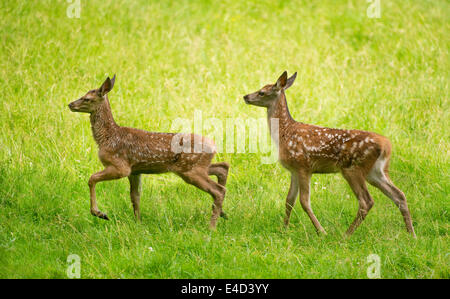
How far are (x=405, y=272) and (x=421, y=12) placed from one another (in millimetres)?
10059

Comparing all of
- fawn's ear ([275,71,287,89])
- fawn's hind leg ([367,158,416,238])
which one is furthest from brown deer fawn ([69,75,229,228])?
fawn's hind leg ([367,158,416,238])

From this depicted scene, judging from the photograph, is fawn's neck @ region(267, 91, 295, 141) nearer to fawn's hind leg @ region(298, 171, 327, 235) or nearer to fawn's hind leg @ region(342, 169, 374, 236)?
fawn's hind leg @ region(298, 171, 327, 235)

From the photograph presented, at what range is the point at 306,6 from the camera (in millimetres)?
15625

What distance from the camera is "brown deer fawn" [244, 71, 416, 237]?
24.1ft

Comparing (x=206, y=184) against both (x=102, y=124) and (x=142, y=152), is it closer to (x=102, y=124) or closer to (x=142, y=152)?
(x=142, y=152)

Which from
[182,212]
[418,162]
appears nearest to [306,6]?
[418,162]

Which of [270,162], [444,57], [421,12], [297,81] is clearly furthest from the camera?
[421,12]

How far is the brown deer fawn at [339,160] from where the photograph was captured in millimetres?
7348

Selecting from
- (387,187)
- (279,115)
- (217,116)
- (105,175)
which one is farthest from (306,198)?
(217,116)

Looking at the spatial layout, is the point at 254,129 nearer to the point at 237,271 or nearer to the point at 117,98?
the point at 117,98

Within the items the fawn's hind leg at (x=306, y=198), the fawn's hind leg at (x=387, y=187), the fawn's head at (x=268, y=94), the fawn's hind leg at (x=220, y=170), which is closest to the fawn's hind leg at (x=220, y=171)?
the fawn's hind leg at (x=220, y=170)

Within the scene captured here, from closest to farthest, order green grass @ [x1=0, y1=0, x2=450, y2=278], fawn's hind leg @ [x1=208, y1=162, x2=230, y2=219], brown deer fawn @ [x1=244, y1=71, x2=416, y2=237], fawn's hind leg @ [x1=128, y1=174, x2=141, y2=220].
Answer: green grass @ [x1=0, y1=0, x2=450, y2=278]
brown deer fawn @ [x1=244, y1=71, x2=416, y2=237]
fawn's hind leg @ [x1=128, y1=174, x2=141, y2=220]
fawn's hind leg @ [x1=208, y1=162, x2=230, y2=219]

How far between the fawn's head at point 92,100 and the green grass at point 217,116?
3.94 feet

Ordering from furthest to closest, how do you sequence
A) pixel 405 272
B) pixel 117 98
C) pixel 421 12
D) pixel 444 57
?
1. pixel 421 12
2. pixel 444 57
3. pixel 117 98
4. pixel 405 272
